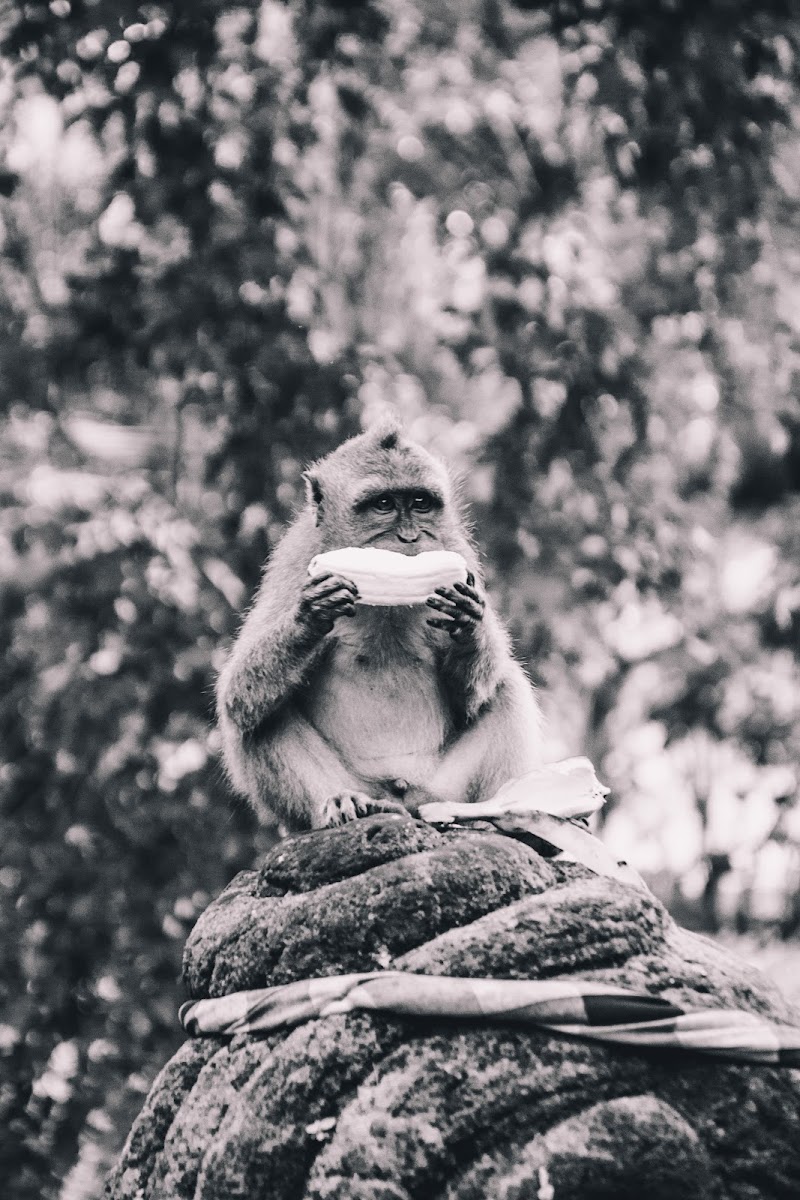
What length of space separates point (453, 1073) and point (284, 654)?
1.62 meters

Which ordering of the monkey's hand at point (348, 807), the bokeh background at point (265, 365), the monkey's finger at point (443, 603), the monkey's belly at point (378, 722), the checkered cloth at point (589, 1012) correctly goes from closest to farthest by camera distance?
1. the checkered cloth at point (589, 1012)
2. the monkey's hand at point (348, 807)
3. the monkey's finger at point (443, 603)
4. the monkey's belly at point (378, 722)
5. the bokeh background at point (265, 365)

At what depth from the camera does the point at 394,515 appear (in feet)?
15.2

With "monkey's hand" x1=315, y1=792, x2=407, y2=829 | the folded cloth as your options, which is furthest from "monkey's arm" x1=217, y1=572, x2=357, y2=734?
the folded cloth

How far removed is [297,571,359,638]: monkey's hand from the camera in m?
4.12

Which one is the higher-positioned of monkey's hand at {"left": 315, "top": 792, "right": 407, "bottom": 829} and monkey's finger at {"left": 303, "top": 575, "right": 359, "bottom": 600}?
monkey's finger at {"left": 303, "top": 575, "right": 359, "bottom": 600}

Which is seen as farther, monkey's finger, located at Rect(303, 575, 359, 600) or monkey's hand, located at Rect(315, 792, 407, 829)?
monkey's finger, located at Rect(303, 575, 359, 600)

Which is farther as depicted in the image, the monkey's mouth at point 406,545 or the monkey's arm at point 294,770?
the monkey's mouth at point 406,545

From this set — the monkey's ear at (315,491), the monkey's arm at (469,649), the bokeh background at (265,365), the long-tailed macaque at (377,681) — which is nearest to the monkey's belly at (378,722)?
the long-tailed macaque at (377,681)

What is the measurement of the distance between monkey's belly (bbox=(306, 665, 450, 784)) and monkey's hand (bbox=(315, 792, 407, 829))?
49cm

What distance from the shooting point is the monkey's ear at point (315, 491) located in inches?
190

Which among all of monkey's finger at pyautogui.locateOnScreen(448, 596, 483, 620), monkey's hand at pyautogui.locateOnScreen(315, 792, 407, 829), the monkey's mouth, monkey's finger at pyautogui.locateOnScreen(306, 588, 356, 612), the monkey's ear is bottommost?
monkey's hand at pyautogui.locateOnScreen(315, 792, 407, 829)

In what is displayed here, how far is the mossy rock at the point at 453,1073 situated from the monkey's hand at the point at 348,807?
267 millimetres

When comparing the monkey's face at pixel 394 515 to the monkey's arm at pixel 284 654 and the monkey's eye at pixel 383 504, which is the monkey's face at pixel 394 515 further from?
the monkey's arm at pixel 284 654

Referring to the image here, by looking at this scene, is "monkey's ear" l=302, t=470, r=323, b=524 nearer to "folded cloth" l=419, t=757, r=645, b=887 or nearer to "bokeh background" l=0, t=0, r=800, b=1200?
"folded cloth" l=419, t=757, r=645, b=887
